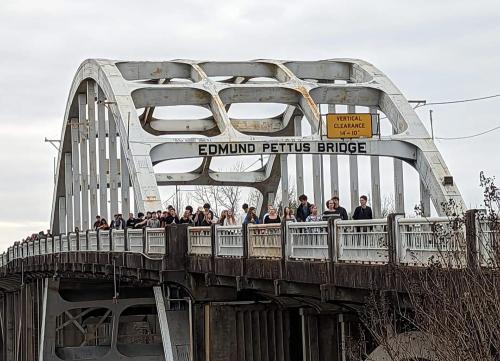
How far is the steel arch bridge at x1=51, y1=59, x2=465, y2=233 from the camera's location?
41000 millimetres

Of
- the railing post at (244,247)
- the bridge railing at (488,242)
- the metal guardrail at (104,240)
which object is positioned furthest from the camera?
the metal guardrail at (104,240)

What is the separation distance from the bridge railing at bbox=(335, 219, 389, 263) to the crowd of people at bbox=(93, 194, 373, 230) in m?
1.65

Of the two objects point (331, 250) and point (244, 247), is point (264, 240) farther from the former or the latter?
point (331, 250)

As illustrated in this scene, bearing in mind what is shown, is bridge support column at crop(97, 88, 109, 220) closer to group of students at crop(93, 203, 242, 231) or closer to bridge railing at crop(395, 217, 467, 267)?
group of students at crop(93, 203, 242, 231)

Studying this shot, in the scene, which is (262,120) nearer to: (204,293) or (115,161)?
(115,161)

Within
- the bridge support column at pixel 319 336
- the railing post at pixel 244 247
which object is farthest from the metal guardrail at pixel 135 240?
the railing post at pixel 244 247

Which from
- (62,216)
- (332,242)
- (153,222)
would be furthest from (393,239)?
(62,216)

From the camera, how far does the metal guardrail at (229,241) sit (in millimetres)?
23688

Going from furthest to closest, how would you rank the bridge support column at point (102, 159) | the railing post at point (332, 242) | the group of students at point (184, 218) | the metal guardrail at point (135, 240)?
the bridge support column at point (102, 159) < the metal guardrail at point (135, 240) < the group of students at point (184, 218) < the railing post at point (332, 242)

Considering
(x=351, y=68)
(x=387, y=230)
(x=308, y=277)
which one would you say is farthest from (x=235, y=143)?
(x=387, y=230)

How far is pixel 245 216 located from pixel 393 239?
10.3 meters

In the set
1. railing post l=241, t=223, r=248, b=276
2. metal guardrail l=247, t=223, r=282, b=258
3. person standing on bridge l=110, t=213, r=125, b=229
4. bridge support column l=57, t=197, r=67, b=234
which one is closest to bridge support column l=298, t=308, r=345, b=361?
railing post l=241, t=223, r=248, b=276

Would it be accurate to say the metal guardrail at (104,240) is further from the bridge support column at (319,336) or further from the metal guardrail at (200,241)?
the bridge support column at (319,336)

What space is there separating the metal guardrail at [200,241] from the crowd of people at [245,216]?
0.56 m
